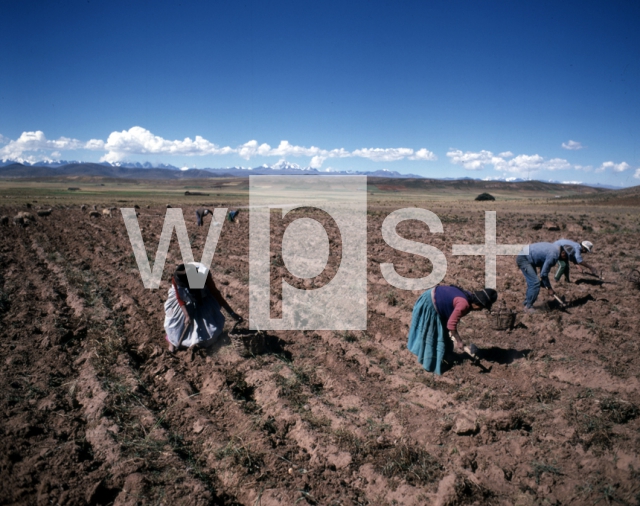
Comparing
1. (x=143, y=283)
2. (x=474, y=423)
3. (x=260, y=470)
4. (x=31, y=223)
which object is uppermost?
(x=31, y=223)

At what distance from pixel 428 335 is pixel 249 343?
2313 mm

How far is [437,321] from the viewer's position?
15.3 feet

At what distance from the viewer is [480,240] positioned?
49.0ft

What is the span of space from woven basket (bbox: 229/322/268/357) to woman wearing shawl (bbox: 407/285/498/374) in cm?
196

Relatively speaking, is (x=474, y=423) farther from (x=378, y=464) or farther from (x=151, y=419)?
(x=151, y=419)

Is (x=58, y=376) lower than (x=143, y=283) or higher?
lower

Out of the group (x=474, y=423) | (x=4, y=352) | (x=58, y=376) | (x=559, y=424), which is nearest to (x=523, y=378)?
(x=559, y=424)

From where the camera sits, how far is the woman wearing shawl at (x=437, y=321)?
14.2 ft

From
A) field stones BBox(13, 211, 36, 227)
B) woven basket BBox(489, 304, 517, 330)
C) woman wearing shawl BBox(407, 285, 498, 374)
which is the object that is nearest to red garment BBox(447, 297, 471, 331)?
woman wearing shawl BBox(407, 285, 498, 374)

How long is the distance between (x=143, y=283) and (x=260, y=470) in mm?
5929

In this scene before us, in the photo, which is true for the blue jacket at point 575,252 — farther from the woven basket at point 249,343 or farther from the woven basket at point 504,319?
the woven basket at point 249,343

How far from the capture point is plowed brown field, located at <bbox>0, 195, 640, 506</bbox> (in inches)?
121

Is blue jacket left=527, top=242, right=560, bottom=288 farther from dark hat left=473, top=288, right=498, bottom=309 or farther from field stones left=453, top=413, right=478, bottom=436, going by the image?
field stones left=453, top=413, right=478, bottom=436

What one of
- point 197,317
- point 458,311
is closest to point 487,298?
point 458,311
